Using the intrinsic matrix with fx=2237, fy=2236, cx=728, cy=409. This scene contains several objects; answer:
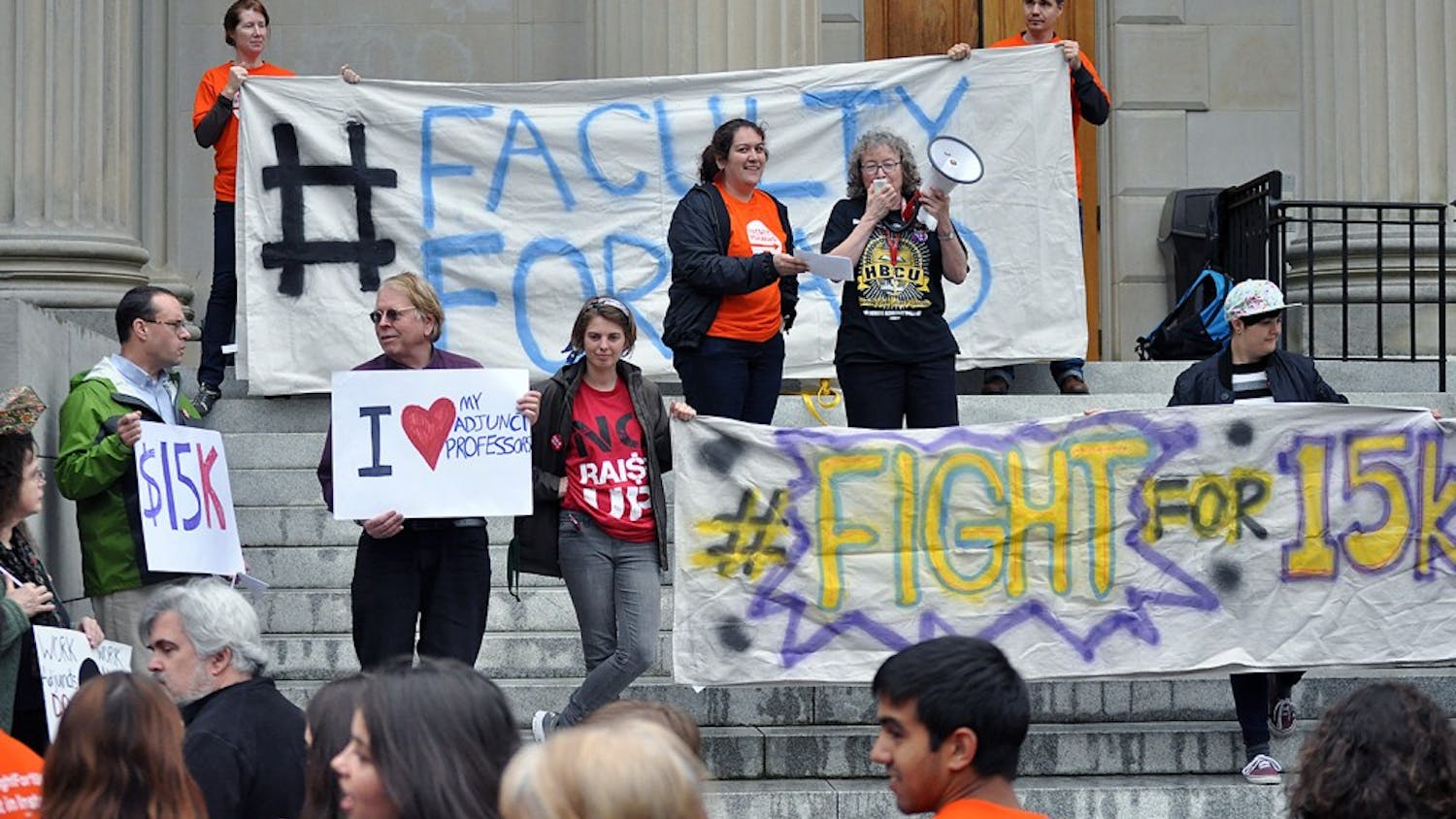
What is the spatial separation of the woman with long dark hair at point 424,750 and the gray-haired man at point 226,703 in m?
1.14

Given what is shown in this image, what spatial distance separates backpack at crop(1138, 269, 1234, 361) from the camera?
1266 cm

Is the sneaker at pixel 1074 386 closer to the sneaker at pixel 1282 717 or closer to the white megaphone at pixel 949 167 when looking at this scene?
the white megaphone at pixel 949 167

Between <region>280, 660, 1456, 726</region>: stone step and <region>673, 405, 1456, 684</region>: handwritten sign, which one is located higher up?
<region>673, 405, 1456, 684</region>: handwritten sign

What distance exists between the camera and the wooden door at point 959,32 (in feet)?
49.1

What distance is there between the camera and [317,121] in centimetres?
1114

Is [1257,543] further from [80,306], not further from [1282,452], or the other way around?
[80,306]

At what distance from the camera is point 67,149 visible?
39.2ft

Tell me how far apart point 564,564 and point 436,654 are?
0.58 meters

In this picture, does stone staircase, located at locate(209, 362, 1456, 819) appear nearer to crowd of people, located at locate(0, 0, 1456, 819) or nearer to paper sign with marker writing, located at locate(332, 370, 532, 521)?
crowd of people, located at locate(0, 0, 1456, 819)

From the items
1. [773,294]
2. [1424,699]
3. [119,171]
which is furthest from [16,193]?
[1424,699]

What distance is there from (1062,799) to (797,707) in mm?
1146

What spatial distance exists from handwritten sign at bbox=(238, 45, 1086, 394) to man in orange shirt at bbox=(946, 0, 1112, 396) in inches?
4.2

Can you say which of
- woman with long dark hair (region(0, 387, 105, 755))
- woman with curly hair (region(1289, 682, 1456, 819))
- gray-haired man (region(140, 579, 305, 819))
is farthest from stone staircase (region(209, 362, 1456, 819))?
woman with curly hair (region(1289, 682, 1456, 819))

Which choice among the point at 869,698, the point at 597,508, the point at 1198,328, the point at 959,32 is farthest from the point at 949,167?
the point at 959,32
